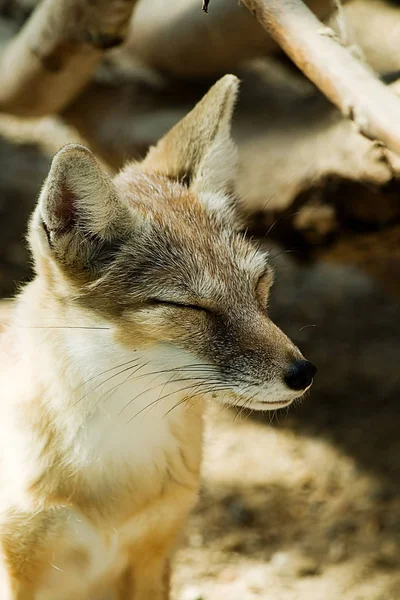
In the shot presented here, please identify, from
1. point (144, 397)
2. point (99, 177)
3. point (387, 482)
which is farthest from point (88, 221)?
point (387, 482)

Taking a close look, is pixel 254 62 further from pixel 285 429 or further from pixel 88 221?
pixel 88 221

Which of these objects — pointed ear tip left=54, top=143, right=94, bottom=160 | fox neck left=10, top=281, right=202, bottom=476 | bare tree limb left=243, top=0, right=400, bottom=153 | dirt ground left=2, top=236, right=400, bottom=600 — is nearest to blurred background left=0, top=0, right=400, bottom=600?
dirt ground left=2, top=236, right=400, bottom=600

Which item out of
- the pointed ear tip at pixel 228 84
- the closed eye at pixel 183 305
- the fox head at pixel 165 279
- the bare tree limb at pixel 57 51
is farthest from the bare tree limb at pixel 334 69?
the bare tree limb at pixel 57 51

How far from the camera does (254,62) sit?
512 cm

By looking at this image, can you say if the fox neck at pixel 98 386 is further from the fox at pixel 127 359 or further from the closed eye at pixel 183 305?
the closed eye at pixel 183 305

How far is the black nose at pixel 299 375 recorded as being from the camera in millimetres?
2449

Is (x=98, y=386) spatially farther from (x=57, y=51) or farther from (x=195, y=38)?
(x=195, y=38)

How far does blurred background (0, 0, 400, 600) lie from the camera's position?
401cm

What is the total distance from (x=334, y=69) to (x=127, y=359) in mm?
1065

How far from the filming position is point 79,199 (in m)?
2.47

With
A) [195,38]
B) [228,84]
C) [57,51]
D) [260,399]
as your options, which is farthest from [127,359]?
[195,38]

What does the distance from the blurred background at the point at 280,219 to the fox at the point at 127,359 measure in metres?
0.69

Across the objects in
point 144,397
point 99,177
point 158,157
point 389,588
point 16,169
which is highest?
point 99,177

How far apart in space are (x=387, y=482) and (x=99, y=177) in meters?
2.64
